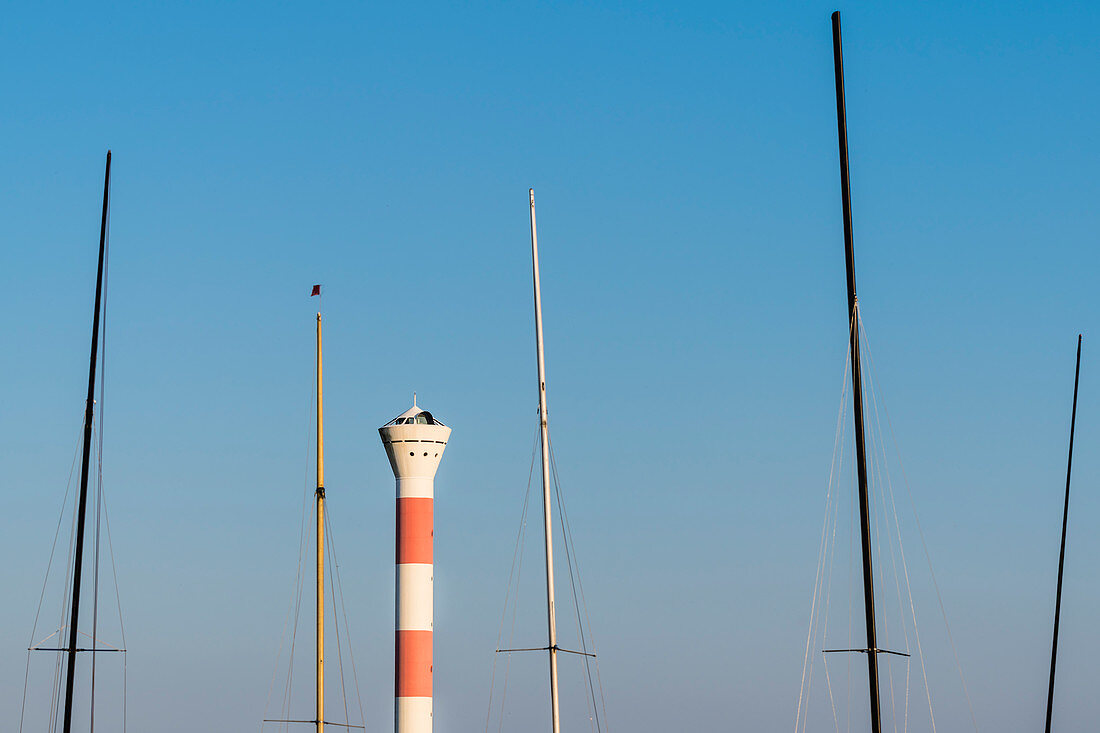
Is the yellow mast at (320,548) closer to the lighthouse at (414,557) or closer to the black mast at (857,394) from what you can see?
the lighthouse at (414,557)

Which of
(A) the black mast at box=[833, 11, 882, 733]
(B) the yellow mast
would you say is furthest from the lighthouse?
(A) the black mast at box=[833, 11, 882, 733]

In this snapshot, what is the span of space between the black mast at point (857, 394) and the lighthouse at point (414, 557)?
87.9ft

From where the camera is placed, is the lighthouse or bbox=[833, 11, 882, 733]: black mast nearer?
bbox=[833, 11, 882, 733]: black mast

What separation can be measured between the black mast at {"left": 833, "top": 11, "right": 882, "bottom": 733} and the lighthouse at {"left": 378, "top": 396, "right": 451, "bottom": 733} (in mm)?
26803

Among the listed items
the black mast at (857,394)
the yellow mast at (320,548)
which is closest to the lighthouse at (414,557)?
the yellow mast at (320,548)

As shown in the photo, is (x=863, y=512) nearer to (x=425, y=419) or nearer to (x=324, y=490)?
(x=324, y=490)

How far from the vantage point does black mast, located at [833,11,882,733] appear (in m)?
34.5

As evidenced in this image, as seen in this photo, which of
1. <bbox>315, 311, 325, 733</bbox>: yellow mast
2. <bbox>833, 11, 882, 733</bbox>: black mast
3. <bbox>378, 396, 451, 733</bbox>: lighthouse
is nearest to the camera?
<bbox>833, 11, 882, 733</bbox>: black mast

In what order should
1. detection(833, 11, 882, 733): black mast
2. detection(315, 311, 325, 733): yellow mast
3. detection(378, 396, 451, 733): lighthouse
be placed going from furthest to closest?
detection(378, 396, 451, 733): lighthouse → detection(315, 311, 325, 733): yellow mast → detection(833, 11, 882, 733): black mast

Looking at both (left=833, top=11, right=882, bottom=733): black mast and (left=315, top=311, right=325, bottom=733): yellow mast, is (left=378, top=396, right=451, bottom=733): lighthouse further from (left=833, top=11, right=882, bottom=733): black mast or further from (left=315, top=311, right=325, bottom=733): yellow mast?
(left=833, top=11, right=882, bottom=733): black mast

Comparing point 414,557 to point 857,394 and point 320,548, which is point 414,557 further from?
point 857,394

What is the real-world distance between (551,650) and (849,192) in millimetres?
16702

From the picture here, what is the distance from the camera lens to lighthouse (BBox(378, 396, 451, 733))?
2306 inches

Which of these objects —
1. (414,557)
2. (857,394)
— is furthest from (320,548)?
(857,394)
